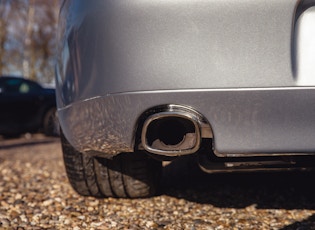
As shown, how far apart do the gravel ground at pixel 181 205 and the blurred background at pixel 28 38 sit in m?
16.8

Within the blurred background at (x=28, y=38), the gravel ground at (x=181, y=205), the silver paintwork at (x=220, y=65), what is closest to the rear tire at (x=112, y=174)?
the gravel ground at (x=181, y=205)

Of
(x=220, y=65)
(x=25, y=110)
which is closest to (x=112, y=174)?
(x=220, y=65)

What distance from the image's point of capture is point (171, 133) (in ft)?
5.49

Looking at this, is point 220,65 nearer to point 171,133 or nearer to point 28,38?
point 171,133

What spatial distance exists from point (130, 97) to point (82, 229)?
78cm

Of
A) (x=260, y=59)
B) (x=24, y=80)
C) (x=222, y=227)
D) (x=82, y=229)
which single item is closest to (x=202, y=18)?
(x=260, y=59)

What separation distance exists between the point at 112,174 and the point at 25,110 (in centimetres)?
524

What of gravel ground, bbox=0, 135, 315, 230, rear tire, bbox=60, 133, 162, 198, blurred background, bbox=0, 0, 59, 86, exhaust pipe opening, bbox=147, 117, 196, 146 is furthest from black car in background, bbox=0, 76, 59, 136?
blurred background, bbox=0, 0, 59, 86

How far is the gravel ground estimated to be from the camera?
6.61 ft

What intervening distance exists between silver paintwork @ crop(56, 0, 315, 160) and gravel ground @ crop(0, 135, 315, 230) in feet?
2.04

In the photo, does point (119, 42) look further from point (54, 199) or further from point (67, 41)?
point (54, 199)

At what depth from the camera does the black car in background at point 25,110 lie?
273 inches

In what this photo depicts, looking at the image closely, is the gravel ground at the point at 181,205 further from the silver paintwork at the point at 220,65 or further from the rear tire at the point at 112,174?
the silver paintwork at the point at 220,65

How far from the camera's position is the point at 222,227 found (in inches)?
76.1
